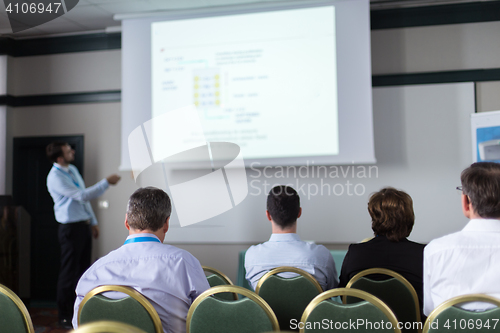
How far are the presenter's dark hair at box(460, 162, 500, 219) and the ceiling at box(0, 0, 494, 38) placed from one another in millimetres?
2918

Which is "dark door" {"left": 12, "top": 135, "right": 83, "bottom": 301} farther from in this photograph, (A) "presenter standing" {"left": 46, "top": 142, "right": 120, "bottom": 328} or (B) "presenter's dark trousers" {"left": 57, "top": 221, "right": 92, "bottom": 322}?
(B) "presenter's dark trousers" {"left": 57, "top": 221, "right": 92, "bottom": 322}

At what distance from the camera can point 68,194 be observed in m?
3.82

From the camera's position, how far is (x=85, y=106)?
462 centimetres

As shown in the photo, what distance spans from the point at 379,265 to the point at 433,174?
92.7 inches

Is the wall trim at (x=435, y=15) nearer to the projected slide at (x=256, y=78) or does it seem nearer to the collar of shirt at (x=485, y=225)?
the projected slide at (x=256, y=78)

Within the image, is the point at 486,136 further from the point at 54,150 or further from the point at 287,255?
the point at 54,150

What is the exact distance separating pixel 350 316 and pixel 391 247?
627 mm

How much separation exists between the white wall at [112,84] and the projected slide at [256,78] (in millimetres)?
652

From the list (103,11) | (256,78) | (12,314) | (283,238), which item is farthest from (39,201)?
(283,238)

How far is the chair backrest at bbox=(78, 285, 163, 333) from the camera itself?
141 cm

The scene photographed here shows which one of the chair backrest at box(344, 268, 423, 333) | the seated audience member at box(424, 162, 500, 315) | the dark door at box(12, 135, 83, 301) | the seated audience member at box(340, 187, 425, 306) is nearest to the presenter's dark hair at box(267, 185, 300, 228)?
the seated audience member at box(340, 187, 425, 306)

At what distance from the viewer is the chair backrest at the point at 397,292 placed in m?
1.63

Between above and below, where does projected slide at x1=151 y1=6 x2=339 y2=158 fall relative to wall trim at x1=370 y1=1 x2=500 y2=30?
below

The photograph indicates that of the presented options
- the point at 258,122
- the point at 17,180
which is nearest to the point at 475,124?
the point at 258,122
